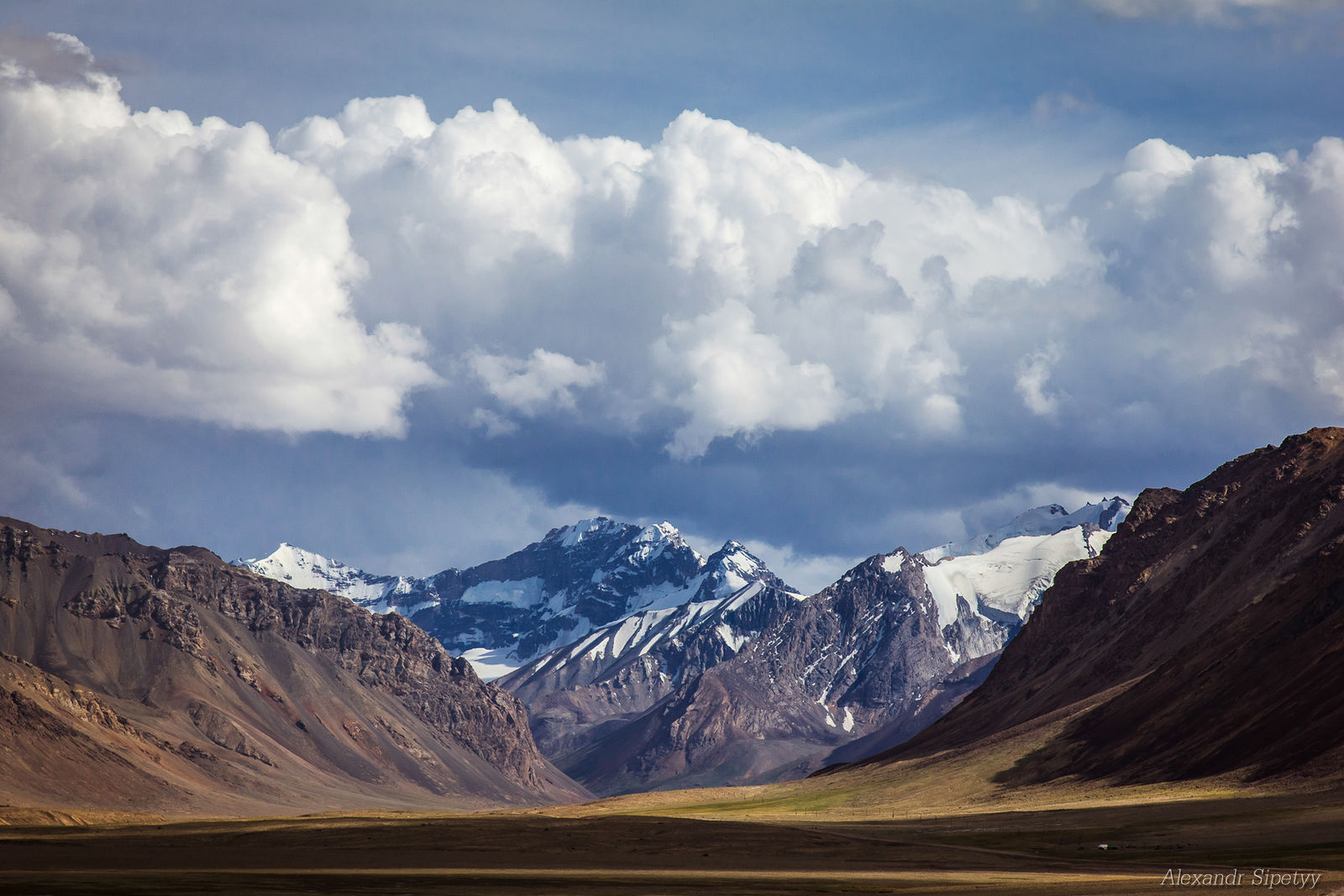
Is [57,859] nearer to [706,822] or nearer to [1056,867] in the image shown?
[706,822]

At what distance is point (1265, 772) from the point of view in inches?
7830

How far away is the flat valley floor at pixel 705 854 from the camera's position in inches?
4087

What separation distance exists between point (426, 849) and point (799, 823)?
64.8 meters

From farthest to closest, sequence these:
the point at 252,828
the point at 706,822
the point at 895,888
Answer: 1. the point at 252,828
2. the point at 706,822
3. the point at 895,888

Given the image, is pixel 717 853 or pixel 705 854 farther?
pixel 717 853

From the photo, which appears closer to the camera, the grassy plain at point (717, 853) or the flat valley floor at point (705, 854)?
the flat valley floor at point (705, 854)

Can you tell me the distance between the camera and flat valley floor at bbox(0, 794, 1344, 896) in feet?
341

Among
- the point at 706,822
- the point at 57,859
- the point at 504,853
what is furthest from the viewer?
the point at 706,822

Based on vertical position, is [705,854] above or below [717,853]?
above

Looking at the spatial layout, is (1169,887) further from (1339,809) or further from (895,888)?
(1339,809)

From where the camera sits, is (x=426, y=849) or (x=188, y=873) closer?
(x=188, y=873)

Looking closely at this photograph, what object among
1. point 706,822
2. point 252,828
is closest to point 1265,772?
point 706,822

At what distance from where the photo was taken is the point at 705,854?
5512 inches

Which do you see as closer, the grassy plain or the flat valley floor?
the flat valley floor
